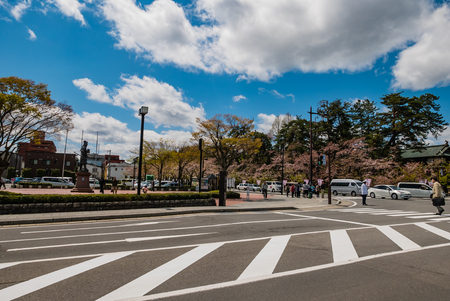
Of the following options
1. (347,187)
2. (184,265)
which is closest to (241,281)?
(184,265)

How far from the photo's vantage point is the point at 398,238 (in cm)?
771

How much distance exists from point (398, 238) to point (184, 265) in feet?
20.4

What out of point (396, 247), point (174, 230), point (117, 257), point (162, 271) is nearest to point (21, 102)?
point (174, 230)

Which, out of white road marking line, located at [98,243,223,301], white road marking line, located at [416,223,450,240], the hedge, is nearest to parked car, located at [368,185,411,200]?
white road marking line, located at [416,223,450,240]

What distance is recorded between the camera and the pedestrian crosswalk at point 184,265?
392 cm

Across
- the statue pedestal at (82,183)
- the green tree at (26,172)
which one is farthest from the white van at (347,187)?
the green tree at (26,172)

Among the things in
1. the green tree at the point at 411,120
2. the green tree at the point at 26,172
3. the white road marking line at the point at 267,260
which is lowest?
the white road marking line at the point at 267,260

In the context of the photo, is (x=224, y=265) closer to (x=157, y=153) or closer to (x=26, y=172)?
(x=157, y=153)

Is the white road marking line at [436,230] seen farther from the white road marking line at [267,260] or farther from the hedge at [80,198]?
the hedge at [80,198]

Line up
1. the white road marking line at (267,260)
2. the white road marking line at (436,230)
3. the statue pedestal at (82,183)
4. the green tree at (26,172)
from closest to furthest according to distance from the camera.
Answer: the white road marking line at (267,260) → the white road marking line at (436,230) → the statue pedestal at (82,183) → the green tree at (26,172)

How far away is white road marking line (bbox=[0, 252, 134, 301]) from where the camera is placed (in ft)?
12.3

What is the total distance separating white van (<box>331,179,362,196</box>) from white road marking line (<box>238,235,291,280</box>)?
30.7 m

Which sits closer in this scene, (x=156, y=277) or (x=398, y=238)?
(x=156, y=277)

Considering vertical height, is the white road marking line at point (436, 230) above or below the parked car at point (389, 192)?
below
